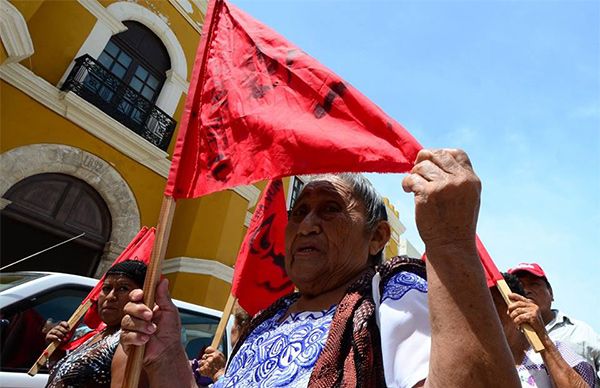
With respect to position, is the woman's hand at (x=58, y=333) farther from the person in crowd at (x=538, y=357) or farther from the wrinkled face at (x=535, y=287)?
the wrinkled face at (x=535, y=287)

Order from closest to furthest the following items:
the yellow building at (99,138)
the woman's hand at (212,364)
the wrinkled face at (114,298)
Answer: the wrinkled face at (114,298), the woman's hand at (212,364), the yellow building at (99,138)

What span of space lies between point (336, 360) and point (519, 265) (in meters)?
2.38

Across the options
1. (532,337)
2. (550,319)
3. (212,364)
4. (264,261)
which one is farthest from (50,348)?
(550,319)

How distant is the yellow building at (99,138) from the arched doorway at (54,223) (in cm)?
2

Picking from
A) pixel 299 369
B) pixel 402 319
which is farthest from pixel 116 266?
pixel 402 319

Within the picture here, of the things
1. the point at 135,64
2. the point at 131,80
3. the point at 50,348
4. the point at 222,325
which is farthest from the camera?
the point at 135,64

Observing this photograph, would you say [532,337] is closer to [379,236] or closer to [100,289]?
[379,236]

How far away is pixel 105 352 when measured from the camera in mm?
2363

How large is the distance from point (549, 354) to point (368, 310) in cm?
122

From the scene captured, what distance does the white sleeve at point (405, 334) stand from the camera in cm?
100

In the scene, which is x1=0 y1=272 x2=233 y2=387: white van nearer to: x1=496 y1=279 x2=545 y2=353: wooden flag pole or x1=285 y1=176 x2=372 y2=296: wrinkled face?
x1=285 y1=176 x2=372 y2=296: wrinkled face

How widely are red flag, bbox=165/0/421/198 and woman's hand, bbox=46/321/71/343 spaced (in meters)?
2.06

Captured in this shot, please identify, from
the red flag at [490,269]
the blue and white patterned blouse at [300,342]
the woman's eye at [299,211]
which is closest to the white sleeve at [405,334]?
the blue and white patterned blouse at [300,342]

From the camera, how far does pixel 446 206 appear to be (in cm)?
88
